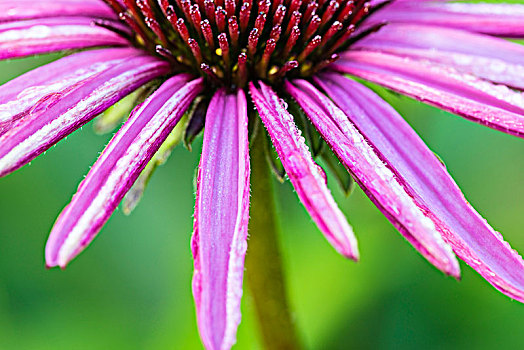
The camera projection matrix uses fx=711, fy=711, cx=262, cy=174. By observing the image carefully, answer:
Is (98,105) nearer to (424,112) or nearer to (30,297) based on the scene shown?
(30,297)

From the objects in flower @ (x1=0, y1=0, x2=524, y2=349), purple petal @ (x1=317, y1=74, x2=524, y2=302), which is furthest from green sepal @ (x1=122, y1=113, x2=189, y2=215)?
purple petal @ (x1=317, y1=74, x2=524, y2=302)

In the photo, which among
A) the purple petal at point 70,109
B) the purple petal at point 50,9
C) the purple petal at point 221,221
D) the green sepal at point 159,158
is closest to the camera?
the purple petal at point 221,221

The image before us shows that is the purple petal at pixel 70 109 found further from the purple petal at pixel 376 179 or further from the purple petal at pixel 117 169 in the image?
the purple petal at pixel 376 179

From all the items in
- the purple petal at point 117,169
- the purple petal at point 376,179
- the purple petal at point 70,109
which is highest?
the purple petal at point 70,109

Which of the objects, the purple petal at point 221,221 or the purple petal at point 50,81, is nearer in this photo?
the purple petal at point 221,221

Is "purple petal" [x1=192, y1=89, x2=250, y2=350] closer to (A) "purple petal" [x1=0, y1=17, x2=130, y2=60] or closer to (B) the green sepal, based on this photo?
(B) the green sepal

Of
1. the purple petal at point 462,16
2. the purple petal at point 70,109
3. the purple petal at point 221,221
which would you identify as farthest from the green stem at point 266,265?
the purple petal at point 462,16

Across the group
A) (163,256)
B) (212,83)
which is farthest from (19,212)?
(212,83)
